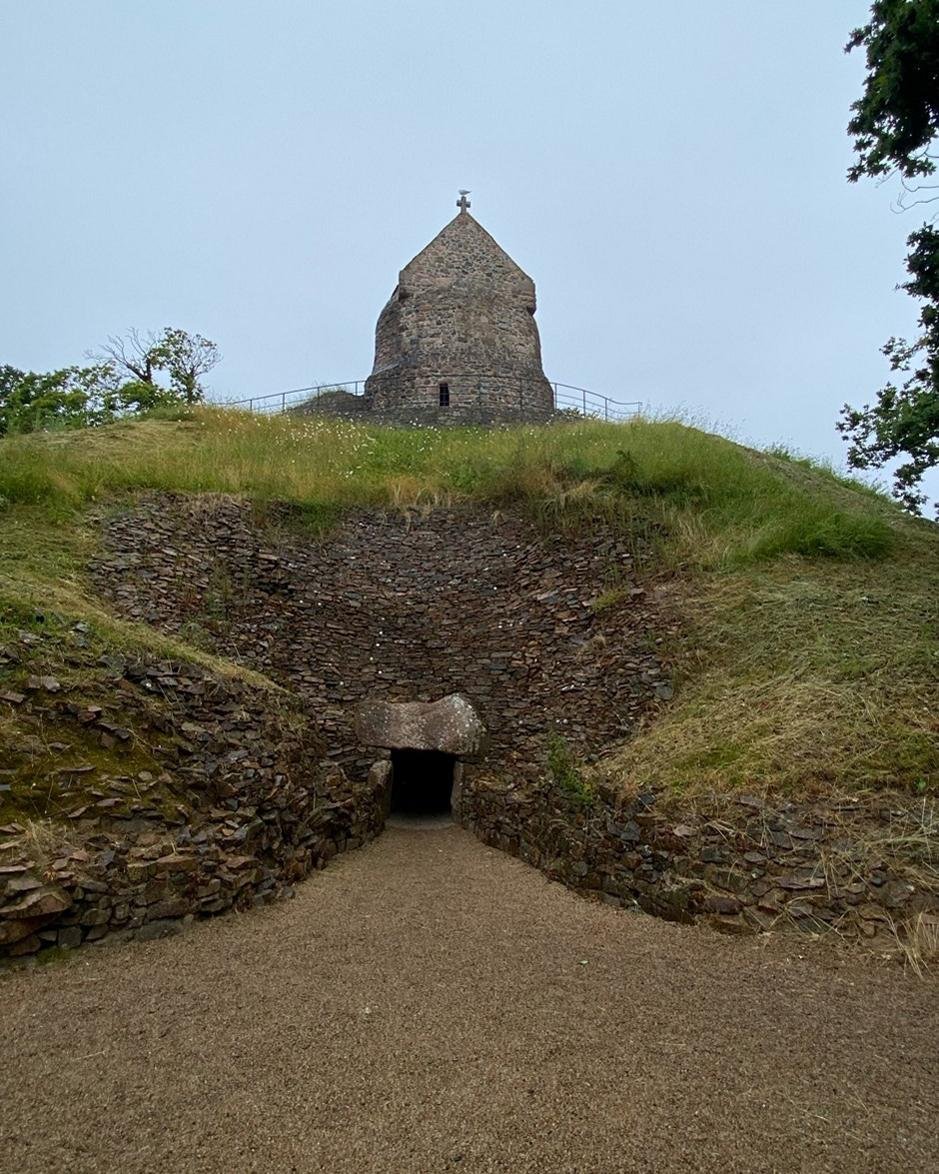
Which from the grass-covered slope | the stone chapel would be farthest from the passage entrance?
the stone chapel

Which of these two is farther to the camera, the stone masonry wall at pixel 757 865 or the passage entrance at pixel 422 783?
the passage entrance at pixel 422 783

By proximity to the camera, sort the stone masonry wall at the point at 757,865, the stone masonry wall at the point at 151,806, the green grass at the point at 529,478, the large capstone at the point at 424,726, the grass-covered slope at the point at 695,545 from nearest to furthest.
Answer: the stone masonry wall at the point at 151,806 < the stone masonry wall at the point at 757,865 < the grass-covered slope at the point at 695,545 < the large capstone at the point at 424,726 < the green grass at the point at 529,478

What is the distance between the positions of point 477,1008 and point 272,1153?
1699 mm

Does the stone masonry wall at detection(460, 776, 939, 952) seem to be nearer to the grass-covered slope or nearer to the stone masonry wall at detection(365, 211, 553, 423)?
the grass-covered slope

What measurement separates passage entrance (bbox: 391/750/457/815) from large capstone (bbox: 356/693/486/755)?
2.08 ft

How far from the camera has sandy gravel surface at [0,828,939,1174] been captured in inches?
126

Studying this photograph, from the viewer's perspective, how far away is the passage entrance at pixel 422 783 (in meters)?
10.1

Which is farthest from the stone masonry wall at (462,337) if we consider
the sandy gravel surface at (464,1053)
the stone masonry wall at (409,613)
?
the sandy gravel surface at (464,1053)

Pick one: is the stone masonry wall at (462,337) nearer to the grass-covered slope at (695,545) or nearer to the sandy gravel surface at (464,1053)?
the grass-covered slope at (695,545)

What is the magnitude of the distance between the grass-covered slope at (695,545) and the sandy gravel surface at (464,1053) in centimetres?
210

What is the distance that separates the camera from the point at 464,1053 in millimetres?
4016

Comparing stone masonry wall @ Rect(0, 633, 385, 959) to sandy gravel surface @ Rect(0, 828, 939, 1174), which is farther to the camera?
stone masonry wall @ Rect(0, 633, 385, 959)

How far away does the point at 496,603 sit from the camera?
10828mm

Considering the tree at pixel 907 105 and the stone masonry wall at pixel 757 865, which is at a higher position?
the tree at pixel 907 105
